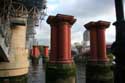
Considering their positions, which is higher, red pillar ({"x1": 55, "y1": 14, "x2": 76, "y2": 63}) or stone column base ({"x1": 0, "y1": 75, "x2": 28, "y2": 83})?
red pillar ({"x1": 55, "y1": 14, "x2": 76, "y2": 63})

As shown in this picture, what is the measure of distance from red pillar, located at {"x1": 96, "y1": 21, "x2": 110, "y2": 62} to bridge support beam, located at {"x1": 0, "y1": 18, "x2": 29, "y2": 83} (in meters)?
9.39

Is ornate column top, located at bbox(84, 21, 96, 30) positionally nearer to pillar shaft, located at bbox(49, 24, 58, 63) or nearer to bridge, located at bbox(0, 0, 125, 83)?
bridge, located at bbox(0, 0, 125, 83)

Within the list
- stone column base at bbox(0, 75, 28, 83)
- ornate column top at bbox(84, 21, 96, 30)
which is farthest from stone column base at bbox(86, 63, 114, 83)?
stone column base at bbox(0, 75, 28, 83)

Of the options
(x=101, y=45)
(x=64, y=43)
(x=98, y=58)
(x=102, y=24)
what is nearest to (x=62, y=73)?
(x=64, y=43)

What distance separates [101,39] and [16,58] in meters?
10.8

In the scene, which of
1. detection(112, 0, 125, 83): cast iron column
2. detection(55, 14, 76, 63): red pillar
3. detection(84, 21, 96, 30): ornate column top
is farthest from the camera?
detection(84, 21, 96, 30): ornate column top

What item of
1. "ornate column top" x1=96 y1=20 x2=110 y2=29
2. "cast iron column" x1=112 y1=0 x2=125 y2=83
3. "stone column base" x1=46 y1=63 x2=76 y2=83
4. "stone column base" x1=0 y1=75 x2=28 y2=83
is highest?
"ornate column top" x1=96 y1=20 x2=110 y2=29

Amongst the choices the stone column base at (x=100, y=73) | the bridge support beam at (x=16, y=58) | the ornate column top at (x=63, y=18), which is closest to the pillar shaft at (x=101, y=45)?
the stone column base at (x=100, y=73)

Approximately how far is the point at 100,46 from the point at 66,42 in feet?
19.4

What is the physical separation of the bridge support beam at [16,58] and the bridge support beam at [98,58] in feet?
27.3

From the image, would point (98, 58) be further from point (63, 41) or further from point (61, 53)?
point (63, 41)

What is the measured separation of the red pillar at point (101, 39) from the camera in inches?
865

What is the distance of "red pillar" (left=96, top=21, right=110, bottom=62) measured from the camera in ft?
72.1

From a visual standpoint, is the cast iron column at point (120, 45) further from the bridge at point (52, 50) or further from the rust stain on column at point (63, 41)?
the rust stain on column at point (63, 41)
